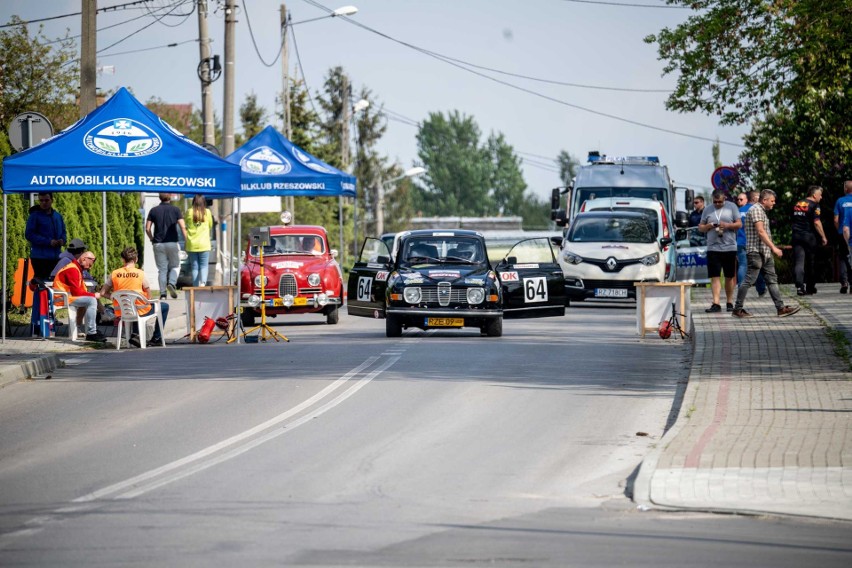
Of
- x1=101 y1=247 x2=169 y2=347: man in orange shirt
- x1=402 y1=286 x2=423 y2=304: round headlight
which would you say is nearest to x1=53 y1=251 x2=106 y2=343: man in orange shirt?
x1=101 y1=247 x2=169 y2=347: man in orange shirt

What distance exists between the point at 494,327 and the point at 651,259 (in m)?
8.51

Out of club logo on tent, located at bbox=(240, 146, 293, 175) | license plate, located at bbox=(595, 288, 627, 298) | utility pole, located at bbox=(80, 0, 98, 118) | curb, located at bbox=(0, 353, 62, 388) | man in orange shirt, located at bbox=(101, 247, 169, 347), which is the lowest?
curb, located at bbox=(0, 353, 62, 388)

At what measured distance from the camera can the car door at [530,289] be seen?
2277 centimetres

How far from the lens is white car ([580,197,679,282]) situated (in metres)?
31.6

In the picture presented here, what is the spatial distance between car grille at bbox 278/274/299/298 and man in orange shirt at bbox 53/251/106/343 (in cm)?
436

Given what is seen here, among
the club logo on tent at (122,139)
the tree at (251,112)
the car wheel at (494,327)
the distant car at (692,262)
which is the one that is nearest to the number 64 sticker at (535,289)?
the car wheel at (494,327)

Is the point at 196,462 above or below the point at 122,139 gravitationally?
below

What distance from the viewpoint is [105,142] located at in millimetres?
21031

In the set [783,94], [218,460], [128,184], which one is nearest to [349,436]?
[218,460]

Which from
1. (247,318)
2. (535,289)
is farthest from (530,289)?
(247,318)

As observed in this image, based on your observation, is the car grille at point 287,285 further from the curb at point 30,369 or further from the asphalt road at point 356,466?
the curb at point 30,369

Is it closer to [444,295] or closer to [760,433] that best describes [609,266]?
[444,295]

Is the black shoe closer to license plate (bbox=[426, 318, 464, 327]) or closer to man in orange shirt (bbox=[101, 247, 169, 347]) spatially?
license plate (bbox=[426, 318, 464, 327])

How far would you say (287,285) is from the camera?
25.6 metres
